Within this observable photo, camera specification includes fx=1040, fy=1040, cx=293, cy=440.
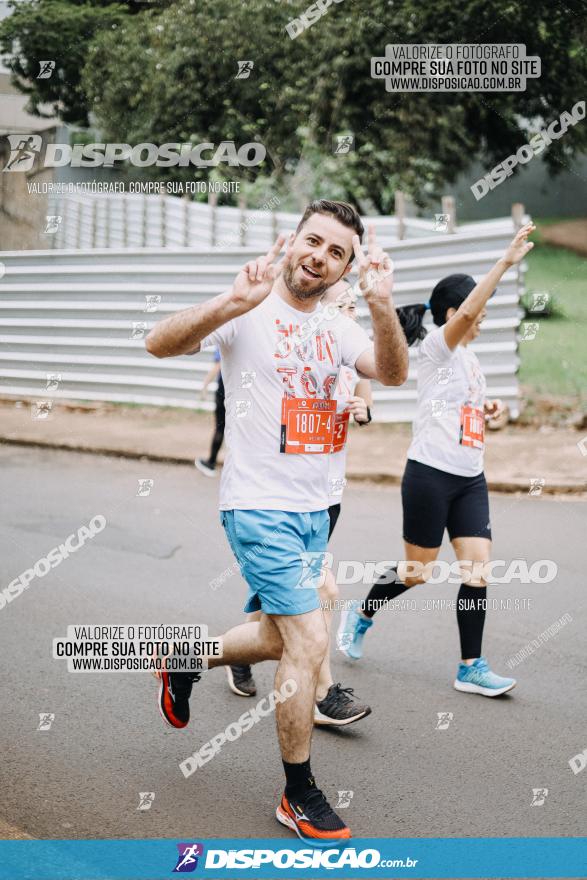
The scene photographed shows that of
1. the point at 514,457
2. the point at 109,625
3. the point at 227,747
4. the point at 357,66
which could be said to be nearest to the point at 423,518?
the point at 227,747

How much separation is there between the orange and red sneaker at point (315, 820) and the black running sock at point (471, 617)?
1517mm

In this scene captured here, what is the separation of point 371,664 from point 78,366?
9426 millimetres

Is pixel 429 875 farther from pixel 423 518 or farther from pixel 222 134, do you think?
pixel 222 134

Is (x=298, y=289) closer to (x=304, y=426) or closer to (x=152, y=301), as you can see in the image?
(x=304, y=426)

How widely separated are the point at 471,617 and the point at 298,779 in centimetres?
158

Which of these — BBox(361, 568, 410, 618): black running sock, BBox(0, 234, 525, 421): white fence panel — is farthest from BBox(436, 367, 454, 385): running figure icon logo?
BBox(0, 234, 525, 421): white fence panel

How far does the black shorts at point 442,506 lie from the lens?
15.4 ft

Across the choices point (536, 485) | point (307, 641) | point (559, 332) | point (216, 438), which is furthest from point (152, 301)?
point (307, 641)

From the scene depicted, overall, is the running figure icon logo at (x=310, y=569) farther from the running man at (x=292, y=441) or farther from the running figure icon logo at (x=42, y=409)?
the running figure icon logo at (x=42, y=409)

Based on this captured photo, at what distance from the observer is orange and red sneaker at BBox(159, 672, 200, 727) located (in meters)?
3.88

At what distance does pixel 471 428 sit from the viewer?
4754 millimetres

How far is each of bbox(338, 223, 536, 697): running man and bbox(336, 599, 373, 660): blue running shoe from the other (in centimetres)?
49

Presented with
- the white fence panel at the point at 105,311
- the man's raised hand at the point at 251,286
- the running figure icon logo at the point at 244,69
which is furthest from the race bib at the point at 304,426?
the running figure icon logo at the point at 244,69

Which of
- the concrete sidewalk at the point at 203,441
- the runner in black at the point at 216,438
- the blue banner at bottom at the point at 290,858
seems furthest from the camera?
the concrete sidewalk at the point at 203,441
